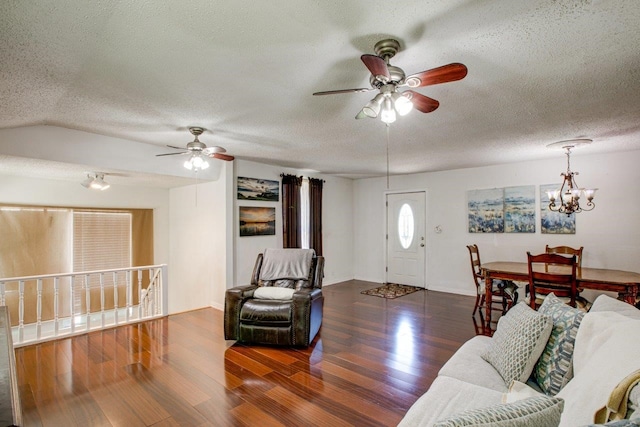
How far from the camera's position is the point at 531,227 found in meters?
5.25

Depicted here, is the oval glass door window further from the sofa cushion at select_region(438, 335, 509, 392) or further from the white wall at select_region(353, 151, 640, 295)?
the sofa cushion at select_region(438, 335, 509, 392)

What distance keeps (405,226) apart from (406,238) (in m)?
0.26

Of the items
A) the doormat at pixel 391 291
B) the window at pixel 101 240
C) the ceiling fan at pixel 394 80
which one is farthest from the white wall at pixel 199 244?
the ceiling fan at pixel 394 80

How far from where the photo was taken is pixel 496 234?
561 centimetres

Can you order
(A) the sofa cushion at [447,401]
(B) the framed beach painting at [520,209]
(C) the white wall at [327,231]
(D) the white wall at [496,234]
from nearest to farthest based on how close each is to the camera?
(A) the sofa cushion at [447,401] < (D) the white wall at [496,234] < (C) the white wall at [327,231] < (B) the framed beach painting at [520,209]

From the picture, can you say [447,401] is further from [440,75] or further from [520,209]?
[520,209]

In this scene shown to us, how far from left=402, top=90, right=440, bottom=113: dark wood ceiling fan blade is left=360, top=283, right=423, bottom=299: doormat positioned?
4.22 m

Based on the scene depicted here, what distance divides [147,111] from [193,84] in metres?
→ 0.84

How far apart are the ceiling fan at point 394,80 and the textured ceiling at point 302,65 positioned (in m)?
0.10

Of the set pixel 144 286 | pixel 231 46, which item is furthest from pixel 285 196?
pixel 231 46

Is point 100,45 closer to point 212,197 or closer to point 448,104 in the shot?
point 448,104

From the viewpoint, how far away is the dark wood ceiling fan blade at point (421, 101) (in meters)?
1.95

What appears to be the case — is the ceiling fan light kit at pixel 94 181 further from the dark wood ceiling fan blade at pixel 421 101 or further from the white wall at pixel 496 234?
the white wall at pixel 496 234

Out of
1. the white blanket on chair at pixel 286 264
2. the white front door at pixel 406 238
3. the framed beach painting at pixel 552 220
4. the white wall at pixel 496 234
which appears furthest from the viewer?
the white front door at pixel 406 238
